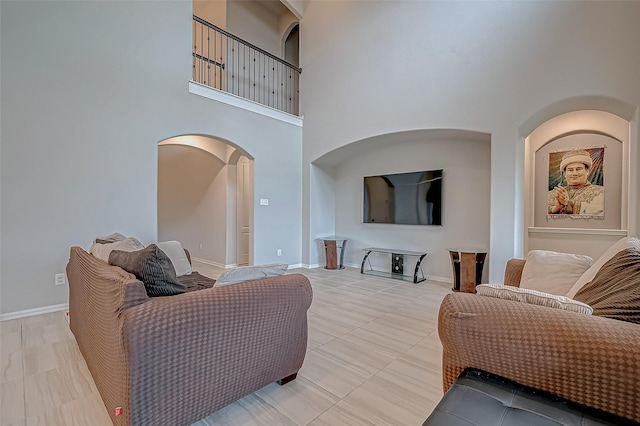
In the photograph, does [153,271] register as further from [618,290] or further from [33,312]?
[33,312]

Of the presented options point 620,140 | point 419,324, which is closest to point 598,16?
point 620,140

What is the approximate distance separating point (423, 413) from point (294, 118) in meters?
5.30

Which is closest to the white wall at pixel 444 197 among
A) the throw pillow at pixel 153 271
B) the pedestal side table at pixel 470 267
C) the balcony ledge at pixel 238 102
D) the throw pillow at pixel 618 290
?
the pedestal side table at pixel 470 267

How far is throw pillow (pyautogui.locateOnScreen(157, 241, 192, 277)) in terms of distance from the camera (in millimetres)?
3283

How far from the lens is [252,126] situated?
5.14 m

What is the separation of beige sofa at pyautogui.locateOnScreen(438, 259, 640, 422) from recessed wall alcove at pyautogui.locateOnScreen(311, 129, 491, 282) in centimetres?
360

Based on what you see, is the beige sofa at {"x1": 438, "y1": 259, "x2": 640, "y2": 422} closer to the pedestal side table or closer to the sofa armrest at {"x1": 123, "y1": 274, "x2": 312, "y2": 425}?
the sofa armrest at {"x1": 123, "y1": 274, "x2": 312, "y2": 425}

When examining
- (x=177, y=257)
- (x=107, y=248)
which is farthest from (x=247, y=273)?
(x=177, y=257)

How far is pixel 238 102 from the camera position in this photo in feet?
16.2

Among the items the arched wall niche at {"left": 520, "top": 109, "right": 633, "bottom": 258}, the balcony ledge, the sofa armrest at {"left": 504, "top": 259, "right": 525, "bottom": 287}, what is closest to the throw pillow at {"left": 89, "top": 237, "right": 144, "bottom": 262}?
the balcony ledge

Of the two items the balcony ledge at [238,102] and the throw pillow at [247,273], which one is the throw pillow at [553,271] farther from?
the balcony ledge at [238,102]

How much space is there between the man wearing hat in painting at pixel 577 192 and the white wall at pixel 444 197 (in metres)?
1.36

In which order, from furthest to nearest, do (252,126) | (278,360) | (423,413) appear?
(252,126), (278,360), (423,413)

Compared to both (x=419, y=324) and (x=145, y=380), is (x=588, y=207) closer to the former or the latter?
(x=419, y=324)
